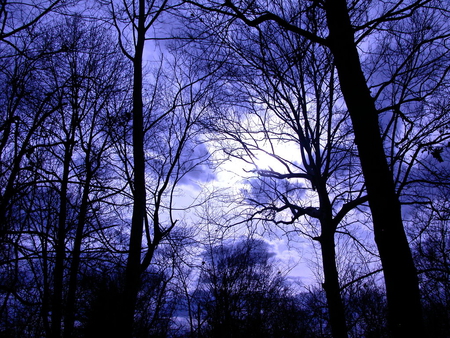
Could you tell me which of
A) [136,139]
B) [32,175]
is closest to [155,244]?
[136,139]

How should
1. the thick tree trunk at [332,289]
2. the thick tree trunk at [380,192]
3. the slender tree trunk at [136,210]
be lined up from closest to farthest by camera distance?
the thick tree trunk at [380,192], the slender tree trunk at [136,210], the thick tree trunk at [332,289]

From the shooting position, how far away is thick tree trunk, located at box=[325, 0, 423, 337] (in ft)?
8.50

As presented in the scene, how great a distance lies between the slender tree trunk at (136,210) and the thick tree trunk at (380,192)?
2.79m

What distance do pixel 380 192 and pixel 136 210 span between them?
410 centimetres

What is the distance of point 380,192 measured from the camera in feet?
9.58

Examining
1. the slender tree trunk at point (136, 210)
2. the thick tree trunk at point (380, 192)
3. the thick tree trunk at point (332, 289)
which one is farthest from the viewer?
the thick tree trunk at point (332, 289)

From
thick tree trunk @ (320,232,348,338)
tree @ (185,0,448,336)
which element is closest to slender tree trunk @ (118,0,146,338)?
tree @ (185,0,448,336)

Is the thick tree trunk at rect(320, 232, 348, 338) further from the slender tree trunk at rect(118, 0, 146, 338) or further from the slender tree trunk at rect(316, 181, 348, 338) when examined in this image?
the slender tree trunk at rect(118, 0, 146, 338)

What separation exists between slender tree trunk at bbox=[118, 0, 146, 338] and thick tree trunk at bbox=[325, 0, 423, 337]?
2.79 metres

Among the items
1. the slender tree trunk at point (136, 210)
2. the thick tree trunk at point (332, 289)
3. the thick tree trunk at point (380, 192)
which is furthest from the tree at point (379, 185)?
the thick tree trunk at point (332, 289)

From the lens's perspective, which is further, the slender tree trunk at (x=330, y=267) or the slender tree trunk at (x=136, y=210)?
the slender tree trunk at (x=330, y=267)

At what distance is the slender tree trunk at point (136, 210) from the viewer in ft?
15.6

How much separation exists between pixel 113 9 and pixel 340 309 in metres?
8.78

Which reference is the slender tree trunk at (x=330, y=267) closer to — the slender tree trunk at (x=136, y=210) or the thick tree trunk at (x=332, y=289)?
the thick tree trunk at (x=332, y=289)
